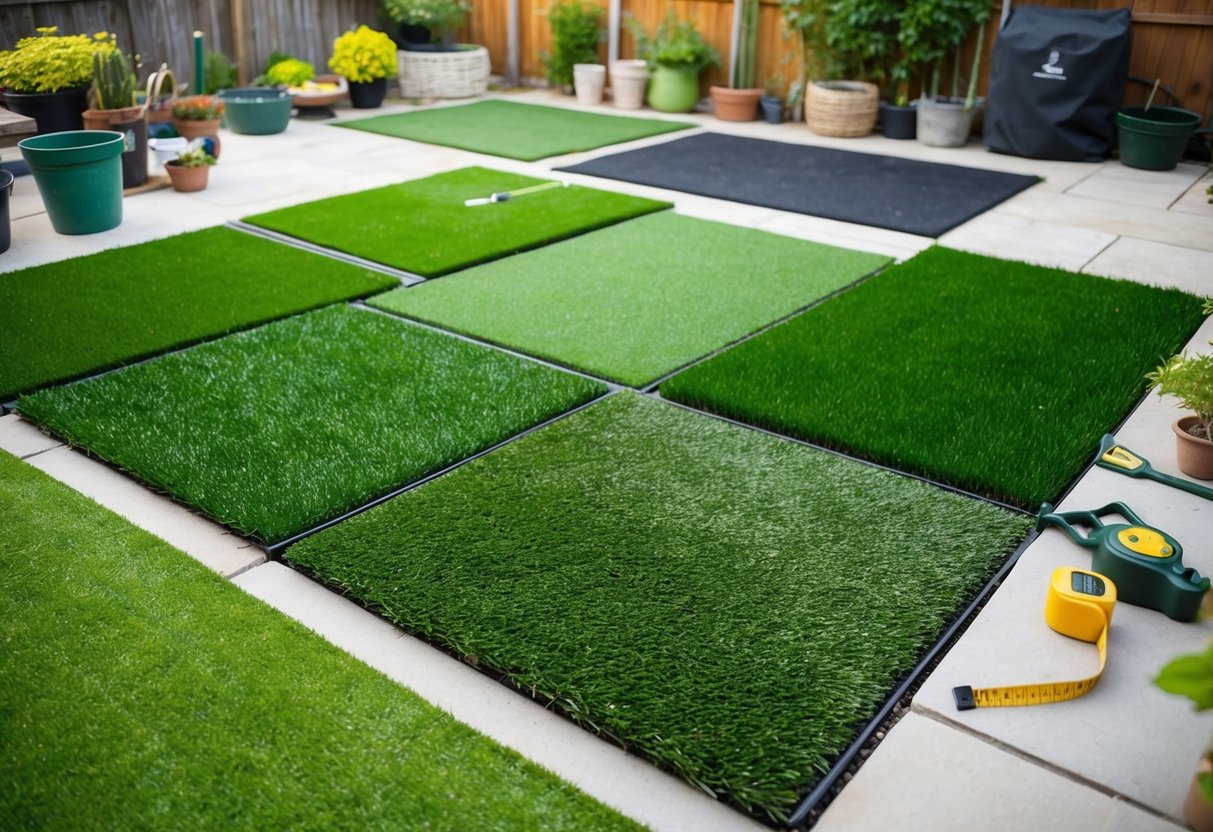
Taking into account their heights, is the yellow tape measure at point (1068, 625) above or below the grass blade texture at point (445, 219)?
below

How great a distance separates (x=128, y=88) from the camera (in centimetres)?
587

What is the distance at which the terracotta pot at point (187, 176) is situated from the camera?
600 centimetres

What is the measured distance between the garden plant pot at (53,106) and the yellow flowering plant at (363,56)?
3042 millimetres

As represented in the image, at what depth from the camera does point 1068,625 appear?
2.25 meters

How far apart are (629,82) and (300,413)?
6576mm

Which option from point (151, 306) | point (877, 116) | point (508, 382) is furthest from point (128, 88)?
point (877, 116)

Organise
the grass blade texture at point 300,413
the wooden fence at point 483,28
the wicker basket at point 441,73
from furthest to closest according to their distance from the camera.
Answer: the wicker basket at point 441,73, the wooden fence at point 483,28, the grass blade texture at point 300,413

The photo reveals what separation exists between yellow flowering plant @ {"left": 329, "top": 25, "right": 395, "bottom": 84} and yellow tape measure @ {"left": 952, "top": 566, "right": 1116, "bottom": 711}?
25.5 ft

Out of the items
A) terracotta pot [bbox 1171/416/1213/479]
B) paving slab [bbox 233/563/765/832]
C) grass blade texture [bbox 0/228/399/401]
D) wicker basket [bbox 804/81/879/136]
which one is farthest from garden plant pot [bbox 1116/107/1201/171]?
paving slab [bbox 233/563/765/832]

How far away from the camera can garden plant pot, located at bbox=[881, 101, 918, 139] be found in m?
7.80

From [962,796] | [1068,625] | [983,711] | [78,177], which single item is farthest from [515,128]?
[962,796]

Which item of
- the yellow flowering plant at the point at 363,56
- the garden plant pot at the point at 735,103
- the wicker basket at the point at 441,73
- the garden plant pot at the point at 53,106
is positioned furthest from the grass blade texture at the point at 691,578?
the wicker basket at the point at 441,73

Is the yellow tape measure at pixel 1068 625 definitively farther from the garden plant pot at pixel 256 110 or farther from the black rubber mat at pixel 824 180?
the garden plant pot at pixel 256 110

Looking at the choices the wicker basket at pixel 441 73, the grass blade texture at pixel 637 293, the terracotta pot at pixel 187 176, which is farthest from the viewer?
the wicker basket at pixel 441 73
